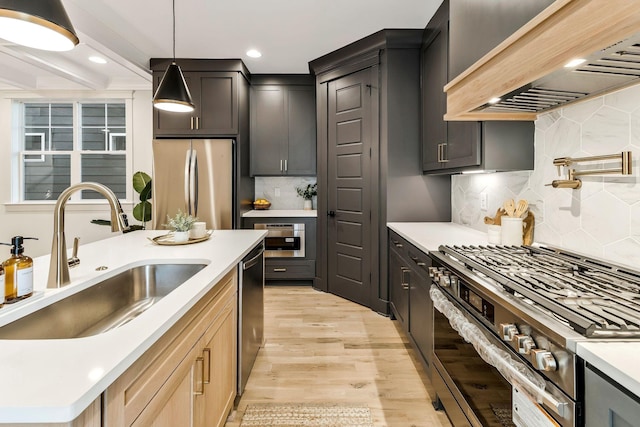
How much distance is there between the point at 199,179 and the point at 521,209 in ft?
10.7

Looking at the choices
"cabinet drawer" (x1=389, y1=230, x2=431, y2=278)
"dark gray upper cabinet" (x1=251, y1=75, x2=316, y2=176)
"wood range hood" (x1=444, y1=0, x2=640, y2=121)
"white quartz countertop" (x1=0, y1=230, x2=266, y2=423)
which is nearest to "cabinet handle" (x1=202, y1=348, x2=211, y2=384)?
"white quartz countertop" (x1=0, y1=230, x2=266, y2=423)

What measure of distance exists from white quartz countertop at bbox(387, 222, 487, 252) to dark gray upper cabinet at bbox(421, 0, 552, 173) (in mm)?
471

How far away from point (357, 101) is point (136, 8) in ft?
6.97

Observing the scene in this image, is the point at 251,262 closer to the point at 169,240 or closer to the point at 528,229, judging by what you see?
the point at 169,240

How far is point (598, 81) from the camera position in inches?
53.1

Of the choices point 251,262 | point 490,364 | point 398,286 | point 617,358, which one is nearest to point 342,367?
point 398,286

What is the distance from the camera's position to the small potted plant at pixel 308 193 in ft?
15.9

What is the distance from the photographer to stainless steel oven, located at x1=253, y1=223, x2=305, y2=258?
436 cm

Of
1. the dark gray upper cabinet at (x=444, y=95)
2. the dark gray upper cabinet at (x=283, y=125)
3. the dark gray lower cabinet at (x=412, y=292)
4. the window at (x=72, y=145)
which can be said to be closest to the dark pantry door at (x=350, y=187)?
the dark gray lower cabinet at (x=412, y=292)

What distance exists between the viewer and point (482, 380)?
51.8 inches

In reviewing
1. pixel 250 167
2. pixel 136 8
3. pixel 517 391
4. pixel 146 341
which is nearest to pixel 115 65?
pixel 136 8

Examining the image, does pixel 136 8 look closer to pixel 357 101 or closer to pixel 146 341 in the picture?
pixel 357 101

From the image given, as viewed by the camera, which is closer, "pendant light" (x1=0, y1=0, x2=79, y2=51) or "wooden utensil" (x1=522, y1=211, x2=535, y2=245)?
"pendant light" (x1=0, y1=0, x2=79, y2=51)

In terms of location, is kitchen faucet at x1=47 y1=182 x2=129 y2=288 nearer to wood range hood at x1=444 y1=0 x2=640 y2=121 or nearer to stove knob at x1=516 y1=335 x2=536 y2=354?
stove knob at x1=516 y1=335 x2=536 y2=354
